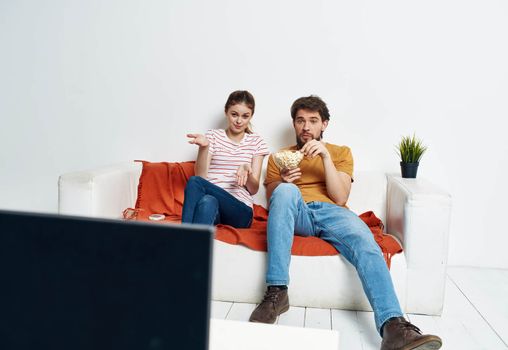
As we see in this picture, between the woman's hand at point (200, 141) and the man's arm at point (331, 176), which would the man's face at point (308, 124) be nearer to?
the man's arm at point (331, 176)

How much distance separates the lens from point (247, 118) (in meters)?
2.57

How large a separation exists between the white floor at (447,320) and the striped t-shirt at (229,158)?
0.61 metres

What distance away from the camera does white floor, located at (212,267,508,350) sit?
185 centimetres

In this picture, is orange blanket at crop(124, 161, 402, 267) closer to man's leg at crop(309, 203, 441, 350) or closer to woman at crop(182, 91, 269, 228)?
woman at crop(182, 91, 269, 228)

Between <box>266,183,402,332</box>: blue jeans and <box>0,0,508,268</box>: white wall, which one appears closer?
<box>266,183,402,332</box>: blue jeans

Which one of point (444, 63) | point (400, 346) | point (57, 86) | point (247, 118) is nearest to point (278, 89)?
point (247, 118)

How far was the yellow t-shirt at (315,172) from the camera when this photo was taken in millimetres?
2396

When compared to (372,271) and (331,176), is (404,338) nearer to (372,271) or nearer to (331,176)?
(372,271)

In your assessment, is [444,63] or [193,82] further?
[193,82]

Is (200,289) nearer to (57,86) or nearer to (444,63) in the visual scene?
(444,63)

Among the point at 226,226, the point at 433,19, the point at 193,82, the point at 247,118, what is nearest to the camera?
the point at 226,226

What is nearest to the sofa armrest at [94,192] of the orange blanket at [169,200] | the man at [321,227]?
the orange blanket at [169,200]

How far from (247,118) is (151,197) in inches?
26.0

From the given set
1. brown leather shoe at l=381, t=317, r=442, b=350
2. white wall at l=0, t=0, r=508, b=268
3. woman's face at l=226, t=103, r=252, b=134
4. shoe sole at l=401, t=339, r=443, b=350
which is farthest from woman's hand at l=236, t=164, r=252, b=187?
shoe sole at l=401, t=339, r=443, b=350
